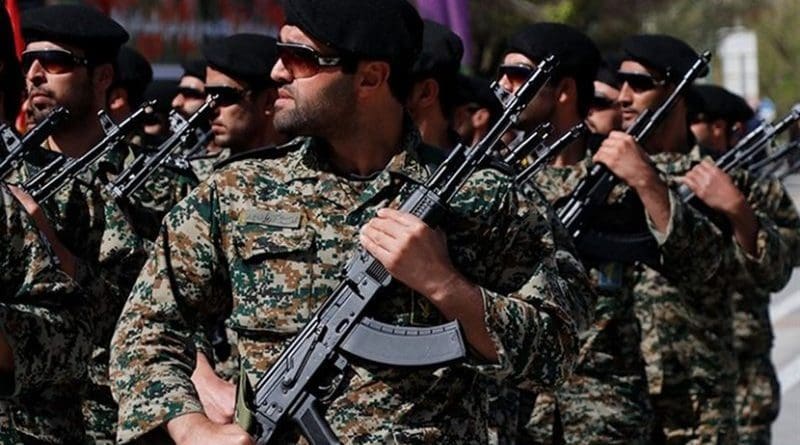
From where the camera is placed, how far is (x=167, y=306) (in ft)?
15.7

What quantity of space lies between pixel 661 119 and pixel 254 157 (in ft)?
10.7

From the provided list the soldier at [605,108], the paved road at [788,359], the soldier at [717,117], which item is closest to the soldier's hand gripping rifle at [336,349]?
the soldier at [605,108]

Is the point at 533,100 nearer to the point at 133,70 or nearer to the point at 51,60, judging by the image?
the point at 51,60

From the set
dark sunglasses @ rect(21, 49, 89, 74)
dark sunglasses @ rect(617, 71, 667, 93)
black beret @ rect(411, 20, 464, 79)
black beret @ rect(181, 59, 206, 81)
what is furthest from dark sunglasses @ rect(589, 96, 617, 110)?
dark sunglasses @ rect(21, 49, 89, 74)

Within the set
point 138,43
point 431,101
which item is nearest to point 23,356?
point 431,101

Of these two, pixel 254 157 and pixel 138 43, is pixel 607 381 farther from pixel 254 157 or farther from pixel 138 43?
pixel 138 43

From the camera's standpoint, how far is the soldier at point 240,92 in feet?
28.0

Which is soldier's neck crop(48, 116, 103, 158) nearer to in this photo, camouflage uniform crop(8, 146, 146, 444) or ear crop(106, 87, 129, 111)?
camouflage uniform crop(8, 146, 146, 444)

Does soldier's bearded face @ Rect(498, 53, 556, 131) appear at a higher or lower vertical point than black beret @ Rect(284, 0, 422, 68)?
higher

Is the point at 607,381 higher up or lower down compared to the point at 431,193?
higher up

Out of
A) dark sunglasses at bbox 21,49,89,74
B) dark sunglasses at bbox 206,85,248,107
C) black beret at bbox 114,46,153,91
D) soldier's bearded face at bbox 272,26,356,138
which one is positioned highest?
black beret at bbox 114,46,153,91

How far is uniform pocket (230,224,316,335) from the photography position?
4.78m

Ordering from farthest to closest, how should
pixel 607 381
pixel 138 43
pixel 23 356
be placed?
pixel 138 43
pixel 607 381
pixel 23 356

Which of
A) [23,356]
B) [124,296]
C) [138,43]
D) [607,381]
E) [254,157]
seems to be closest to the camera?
[23,356]
